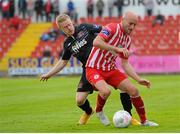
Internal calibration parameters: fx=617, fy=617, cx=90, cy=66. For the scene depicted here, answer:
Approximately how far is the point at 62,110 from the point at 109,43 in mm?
4651

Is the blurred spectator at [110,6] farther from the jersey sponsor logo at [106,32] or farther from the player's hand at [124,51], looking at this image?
the player's hand at [124,51]

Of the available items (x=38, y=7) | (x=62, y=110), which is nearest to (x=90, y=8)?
(x=38, y=7)

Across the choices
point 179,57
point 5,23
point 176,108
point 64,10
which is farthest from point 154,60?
point 176,108

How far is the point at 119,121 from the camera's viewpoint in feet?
34.6

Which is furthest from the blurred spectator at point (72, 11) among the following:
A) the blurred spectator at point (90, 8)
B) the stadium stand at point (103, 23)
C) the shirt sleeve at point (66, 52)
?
the shirt sleeve at point (66, 52)

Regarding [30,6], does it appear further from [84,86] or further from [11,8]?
[84,86]

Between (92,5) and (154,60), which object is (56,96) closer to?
(154,60)

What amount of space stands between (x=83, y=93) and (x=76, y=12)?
1117 inches

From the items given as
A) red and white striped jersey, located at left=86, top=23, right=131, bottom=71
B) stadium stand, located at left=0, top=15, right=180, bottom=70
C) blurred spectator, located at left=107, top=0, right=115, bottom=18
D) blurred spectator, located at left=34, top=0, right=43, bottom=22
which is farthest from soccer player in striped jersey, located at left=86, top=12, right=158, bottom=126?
blurred spectator, located at left=34, top=0, right=43, bottom=22

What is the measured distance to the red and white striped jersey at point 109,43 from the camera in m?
10.4

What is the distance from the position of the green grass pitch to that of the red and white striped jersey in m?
1.10

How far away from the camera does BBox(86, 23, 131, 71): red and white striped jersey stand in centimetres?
1040

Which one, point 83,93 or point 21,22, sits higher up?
point 83,93

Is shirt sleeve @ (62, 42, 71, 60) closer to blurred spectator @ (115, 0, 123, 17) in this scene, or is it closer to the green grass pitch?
the green grass pitch
